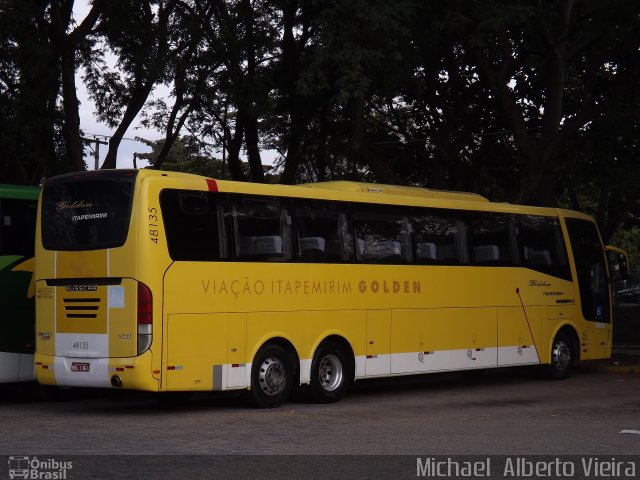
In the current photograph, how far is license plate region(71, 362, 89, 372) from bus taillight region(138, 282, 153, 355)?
37.5 inches

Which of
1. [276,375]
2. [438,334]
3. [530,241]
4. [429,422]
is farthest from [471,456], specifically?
[530,241]

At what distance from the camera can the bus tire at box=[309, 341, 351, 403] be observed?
15906mm

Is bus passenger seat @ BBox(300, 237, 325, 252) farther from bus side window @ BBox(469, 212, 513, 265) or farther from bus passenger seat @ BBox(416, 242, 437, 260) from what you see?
bus side window @ BBox(469, 212, 513, 265)

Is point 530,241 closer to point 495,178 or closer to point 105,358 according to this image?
point 105,358

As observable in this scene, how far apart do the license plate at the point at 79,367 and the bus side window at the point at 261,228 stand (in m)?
2.51

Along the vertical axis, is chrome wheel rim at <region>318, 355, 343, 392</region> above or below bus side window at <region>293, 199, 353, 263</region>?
below

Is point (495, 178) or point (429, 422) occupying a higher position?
point (495, 178)

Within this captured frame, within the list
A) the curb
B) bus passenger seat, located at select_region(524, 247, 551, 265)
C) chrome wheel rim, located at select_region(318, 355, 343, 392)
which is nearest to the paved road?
chrome wheel rim, located at select_region(318, 355, 343, 392)

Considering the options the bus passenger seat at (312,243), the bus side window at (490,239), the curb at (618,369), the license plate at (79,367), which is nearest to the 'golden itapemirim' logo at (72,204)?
the license plate at (79,367)

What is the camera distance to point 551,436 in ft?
39.1

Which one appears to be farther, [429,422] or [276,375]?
[276,375]

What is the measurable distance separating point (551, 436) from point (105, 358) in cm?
575

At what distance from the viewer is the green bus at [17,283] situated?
615 inches

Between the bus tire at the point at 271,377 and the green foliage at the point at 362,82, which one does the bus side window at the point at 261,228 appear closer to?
the bus tire at the point at 271,377
